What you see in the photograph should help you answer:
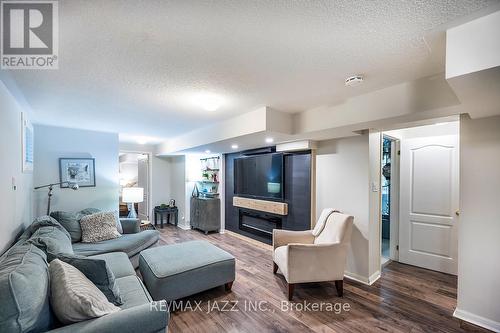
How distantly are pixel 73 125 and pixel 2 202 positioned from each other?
2.38 meters

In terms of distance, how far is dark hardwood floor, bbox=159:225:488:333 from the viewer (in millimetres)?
2107

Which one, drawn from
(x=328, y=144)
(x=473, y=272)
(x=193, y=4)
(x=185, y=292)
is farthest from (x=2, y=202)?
(x=473, y=272)

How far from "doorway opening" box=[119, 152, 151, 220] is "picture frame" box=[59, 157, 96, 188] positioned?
0.85m

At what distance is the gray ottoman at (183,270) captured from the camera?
89.1 inches

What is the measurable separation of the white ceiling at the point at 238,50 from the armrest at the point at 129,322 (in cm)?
164

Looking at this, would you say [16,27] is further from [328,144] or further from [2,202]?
[328,144]

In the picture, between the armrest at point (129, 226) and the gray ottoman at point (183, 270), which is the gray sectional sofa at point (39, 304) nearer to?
the gray ottoman at point (183, 270)

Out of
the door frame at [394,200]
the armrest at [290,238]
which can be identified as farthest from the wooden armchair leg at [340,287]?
the door frame at [394,200]

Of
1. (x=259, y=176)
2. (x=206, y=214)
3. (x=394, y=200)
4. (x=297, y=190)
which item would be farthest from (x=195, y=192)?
(x=394, y=200)

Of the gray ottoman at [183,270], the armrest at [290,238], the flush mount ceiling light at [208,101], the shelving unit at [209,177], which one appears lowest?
the gray ottoman at [183,270]

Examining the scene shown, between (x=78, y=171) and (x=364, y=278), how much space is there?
489 centimetres

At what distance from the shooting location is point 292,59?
1640 mm

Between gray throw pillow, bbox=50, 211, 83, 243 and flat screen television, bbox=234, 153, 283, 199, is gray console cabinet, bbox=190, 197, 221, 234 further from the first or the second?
gray throw pillow, bbox=50, 211, 83, 243

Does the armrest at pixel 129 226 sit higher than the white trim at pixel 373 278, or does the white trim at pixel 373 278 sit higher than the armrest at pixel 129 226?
the armrest at pixel 129 226
